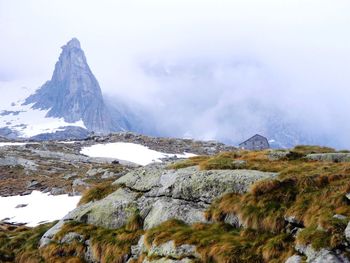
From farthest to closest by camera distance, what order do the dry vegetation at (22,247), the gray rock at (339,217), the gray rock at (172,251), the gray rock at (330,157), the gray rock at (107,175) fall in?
1. the gray rock at (107,175)
2. the gray rock at (330,157)
3. the dry vegetation at (22,247)
4. the gray rock at (172,251)
5. the gray rock at (339,217)

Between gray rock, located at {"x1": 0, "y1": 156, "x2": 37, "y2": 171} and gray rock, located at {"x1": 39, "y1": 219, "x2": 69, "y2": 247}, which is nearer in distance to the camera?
gray rock, located at {"x1": 39, "y1": 219, "x2": 69, "y2": 247}

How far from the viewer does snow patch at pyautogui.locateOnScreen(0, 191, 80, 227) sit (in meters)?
52.5

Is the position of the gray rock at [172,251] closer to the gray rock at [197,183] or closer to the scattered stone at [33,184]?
the gray rock at [197,183]

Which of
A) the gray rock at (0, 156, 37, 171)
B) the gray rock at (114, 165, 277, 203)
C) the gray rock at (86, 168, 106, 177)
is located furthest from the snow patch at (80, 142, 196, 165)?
the gray rock at (114, 165, 277, 203)

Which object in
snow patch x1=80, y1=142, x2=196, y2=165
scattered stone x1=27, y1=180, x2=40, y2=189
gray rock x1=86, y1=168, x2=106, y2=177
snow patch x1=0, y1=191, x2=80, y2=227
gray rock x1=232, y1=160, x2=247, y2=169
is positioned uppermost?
snow patch x1=80, y1=142, x2=196, y2=165

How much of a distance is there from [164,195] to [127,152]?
14503 cm

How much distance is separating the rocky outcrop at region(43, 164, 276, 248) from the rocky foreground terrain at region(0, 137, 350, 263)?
0.05m

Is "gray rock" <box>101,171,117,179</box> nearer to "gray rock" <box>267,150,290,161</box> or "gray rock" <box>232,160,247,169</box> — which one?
"gray rock" <box>267,150,290,161</box>

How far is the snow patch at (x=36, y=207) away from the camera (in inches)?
2067

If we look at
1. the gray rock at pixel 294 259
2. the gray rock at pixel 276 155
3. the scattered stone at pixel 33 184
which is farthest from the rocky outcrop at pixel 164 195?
the scattered stone at pixel 33 184

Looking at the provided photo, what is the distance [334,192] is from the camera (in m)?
17.2

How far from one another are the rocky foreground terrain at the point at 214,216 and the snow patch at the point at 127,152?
4839 inches

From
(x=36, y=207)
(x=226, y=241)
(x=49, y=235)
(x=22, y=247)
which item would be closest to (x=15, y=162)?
(x=36, y=207)

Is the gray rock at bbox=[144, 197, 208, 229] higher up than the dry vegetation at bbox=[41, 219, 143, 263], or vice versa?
the gray rock at bbox=[144, 197, 208, 229]
